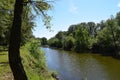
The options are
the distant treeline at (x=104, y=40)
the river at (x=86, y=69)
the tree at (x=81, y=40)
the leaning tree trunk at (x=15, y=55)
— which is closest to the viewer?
the leaning tree trunk at (x=15, y=55)

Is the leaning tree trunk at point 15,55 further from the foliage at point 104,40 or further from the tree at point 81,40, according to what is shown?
the tree at point 81,40

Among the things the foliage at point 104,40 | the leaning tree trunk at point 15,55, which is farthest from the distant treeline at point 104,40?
the leaning tree trunk at point 15,55

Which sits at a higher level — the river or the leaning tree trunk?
the leaning tree trunk

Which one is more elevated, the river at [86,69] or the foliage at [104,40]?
the foliage at [104,40]

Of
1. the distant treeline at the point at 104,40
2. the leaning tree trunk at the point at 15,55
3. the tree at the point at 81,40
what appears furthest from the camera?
the tree at the point at 81,40

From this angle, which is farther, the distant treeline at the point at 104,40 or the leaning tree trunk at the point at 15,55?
the distant treeline at the point at 104,40

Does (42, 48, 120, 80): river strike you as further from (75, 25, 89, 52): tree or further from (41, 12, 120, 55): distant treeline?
(75, 25, 89, 52): tree

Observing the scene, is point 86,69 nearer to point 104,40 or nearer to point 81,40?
point 104,40

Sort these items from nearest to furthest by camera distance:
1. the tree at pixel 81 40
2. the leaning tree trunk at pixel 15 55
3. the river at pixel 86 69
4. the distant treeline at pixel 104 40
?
the leaning tree trunk at pixel 15 55 → the river at pixel 86 69 → the distant treeline at pixel 104 40 → the tree at pixel 81 40

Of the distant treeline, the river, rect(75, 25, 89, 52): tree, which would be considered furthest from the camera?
rect(75, 25, 89, 52): tree

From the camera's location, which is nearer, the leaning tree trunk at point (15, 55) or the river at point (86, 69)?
the leaning tree trunk at point (15, 55)

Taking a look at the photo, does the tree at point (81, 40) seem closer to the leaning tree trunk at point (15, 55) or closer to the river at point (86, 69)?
the river at point (86, 69)

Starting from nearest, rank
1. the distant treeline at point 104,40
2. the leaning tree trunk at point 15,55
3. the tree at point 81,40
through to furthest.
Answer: the leaning tree trunk at point 15,55, the distant treeline at point 104,40, the tree at point 81,40

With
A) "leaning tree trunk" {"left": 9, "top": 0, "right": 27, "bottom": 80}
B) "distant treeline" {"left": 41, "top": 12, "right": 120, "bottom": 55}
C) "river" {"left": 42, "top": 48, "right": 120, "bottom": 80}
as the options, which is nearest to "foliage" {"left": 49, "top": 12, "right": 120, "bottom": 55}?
"distant treeline" {"left": 41, "top": 12, "right": 120, "bottom": 55}
